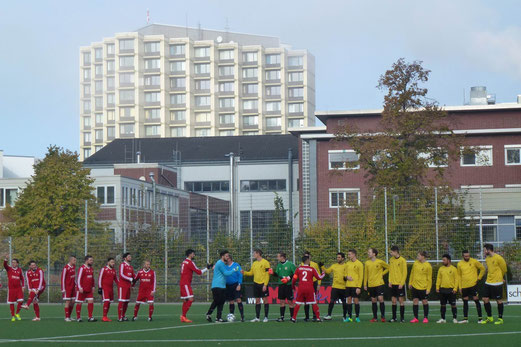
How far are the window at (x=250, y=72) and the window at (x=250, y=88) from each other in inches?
60.8

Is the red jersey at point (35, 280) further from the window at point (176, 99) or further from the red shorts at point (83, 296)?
the window at point (176, 99)

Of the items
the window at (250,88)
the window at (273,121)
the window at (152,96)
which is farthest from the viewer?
the window at (273,121)

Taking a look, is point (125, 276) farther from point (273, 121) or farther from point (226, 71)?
point (273, 121)

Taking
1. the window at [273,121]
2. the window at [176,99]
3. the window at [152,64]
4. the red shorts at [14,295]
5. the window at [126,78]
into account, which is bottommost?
the red shorts at [14,295]

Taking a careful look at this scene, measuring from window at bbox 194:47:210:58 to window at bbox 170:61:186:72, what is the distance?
10.4 ft

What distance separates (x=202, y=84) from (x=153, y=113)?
976 cm

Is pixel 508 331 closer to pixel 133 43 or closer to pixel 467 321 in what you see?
pixel 467 321

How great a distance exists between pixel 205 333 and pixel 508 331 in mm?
6463

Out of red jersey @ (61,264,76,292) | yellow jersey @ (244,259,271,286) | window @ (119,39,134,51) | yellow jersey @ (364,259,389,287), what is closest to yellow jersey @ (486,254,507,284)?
yellow jersey @ (364,259,389,287)

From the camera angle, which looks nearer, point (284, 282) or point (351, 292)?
point (284, 282)

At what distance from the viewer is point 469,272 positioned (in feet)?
73.7

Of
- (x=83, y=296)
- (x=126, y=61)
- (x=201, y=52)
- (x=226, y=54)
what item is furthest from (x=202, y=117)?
(x=83, y=296)

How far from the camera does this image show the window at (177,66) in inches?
5969

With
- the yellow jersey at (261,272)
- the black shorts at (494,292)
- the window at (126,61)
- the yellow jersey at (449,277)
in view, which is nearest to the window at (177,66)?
the window at (126,61)
